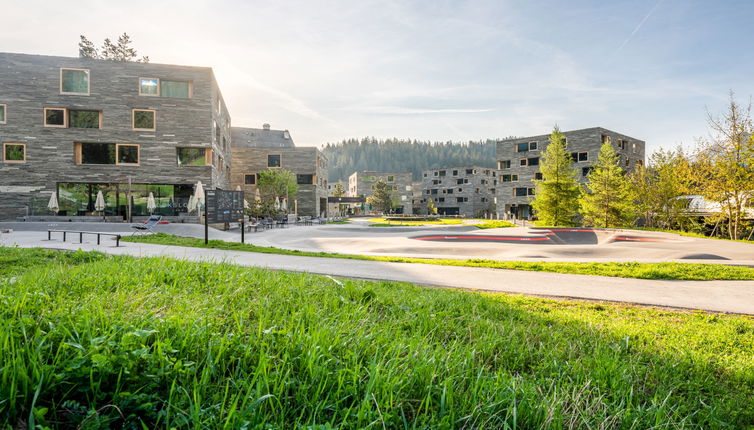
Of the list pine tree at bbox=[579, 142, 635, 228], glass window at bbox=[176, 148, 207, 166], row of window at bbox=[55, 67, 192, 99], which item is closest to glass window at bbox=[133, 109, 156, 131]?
row of window at bbox=[55, 67, 192, 99]

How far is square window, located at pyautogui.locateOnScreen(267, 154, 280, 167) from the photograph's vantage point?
4775cm

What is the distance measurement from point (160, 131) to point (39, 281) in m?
30.9

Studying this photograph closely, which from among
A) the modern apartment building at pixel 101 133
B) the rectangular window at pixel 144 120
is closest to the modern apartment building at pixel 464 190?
the modern apartment building at pixel 101 133

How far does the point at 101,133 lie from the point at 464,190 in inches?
2735

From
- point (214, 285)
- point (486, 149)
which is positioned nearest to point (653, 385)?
point (214, 285)

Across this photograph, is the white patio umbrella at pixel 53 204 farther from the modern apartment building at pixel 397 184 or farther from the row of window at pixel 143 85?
the modern apartment building at pixel 397 184

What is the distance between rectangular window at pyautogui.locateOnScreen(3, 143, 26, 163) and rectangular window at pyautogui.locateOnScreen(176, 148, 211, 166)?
1176 cm

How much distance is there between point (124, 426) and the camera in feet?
5.27

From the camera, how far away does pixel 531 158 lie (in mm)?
49750

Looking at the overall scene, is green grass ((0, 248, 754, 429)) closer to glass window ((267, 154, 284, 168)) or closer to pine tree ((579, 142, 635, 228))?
pine tree ((579, 142, 635, 228))

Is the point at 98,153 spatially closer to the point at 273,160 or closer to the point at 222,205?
Result: the point at 273,160

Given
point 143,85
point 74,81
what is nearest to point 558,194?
point 143,85

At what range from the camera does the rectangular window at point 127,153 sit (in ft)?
96.4

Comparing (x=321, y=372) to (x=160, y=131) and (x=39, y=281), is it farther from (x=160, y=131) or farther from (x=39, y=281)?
(x=160, y=131)
